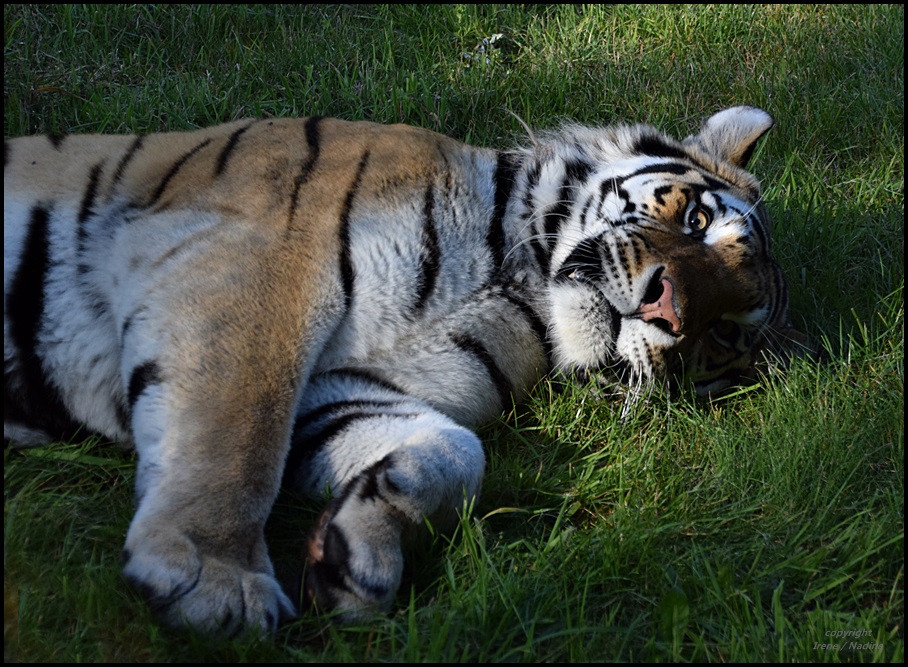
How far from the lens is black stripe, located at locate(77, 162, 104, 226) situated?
106 inches

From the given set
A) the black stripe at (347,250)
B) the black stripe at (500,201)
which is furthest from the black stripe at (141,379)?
the black stripe at (500,201)

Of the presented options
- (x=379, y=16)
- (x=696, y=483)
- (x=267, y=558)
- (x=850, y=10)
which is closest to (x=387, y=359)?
(x=267, y=558)

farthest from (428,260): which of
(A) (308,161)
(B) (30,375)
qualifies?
(B) (30,375)

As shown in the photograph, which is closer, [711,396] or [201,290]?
[201,290]

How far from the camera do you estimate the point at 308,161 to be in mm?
2732

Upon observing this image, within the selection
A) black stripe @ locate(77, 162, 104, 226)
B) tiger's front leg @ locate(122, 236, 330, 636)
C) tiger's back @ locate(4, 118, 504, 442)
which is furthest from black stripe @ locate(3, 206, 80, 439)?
tiger's front leg @ locate(122, 236, 330, 636)

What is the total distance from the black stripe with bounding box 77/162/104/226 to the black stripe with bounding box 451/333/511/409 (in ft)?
3.51

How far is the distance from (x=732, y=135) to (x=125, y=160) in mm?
1971

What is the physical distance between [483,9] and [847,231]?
213 cm

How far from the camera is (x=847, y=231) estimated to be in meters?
3.87

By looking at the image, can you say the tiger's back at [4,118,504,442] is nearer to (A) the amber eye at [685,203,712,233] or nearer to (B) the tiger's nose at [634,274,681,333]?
(B) the tiger's nose at [634,274,681,333]

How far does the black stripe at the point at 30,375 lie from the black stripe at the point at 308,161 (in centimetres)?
69

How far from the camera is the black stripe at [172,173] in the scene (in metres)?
2.73

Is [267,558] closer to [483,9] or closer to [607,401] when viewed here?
[607,401]
